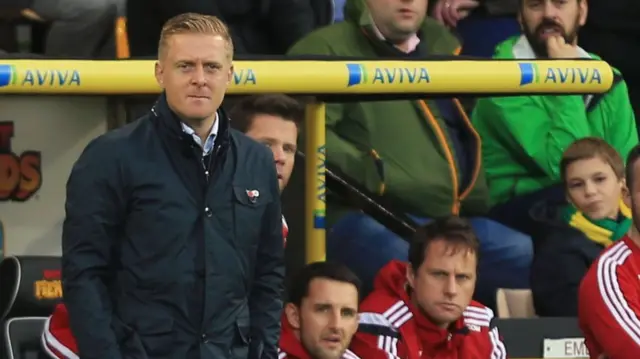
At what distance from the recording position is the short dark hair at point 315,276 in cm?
500

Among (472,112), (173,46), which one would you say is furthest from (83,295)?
(472,112)

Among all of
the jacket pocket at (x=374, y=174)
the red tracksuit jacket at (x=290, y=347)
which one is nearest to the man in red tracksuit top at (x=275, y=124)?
the red tracksuit jacket at (x=290, y=347)

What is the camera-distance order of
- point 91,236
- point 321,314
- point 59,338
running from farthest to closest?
point 321,314
point 59,338
point 91,236

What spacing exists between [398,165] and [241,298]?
1.92m

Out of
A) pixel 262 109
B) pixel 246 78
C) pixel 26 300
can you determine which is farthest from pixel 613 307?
pixel 26 300

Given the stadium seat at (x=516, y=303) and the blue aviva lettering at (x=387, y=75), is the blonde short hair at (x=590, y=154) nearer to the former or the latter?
the stadium seat at (x=516, y=303)

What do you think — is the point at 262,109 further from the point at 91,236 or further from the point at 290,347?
the point at 91,236

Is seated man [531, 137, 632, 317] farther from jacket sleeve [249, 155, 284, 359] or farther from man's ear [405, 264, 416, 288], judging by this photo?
jacket sleeve [249, 155, 284, 359]

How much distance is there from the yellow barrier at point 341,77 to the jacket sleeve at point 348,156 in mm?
280

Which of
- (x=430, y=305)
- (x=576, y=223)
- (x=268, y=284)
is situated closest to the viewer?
(x=268, y=284)

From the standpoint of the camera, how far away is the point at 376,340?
507 centimetres

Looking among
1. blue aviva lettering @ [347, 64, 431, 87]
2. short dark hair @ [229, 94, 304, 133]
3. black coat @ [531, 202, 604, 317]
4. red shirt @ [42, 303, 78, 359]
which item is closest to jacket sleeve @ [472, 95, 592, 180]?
black coat @ [531, 202, 604, 317]

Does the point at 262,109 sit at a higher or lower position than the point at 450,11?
lower

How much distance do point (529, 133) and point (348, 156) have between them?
89cm
